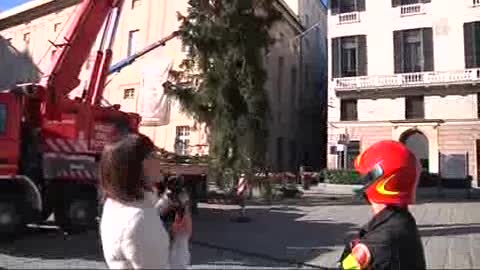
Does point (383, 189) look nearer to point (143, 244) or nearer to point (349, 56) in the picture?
point (143, 244)

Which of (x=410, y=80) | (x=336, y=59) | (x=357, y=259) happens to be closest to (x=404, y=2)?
(x=410, y=80)

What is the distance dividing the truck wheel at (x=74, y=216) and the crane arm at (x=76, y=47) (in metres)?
2.40

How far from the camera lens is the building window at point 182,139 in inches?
1655

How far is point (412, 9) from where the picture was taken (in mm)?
43531

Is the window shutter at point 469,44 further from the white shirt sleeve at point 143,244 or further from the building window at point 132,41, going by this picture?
the white shirt sleeve at point 143,244

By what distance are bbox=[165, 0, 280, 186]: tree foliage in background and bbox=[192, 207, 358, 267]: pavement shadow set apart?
214 inches

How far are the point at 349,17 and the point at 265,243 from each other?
3437 cm

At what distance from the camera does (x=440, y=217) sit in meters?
20.4

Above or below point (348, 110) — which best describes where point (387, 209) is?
below

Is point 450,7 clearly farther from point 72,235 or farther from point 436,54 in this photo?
point 72,235

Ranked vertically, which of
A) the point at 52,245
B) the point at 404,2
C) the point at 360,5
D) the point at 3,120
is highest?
the point at 360,5

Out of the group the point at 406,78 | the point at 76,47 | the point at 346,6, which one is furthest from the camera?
the point at 346,6

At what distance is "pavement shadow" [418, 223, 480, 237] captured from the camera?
51.7ft

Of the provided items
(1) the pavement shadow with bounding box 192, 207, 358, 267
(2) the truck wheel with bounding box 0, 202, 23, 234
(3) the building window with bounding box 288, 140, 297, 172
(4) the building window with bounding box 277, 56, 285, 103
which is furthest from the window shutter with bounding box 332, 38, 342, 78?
(2) the truck wheel with bounding box 0, 202, 23, 234
